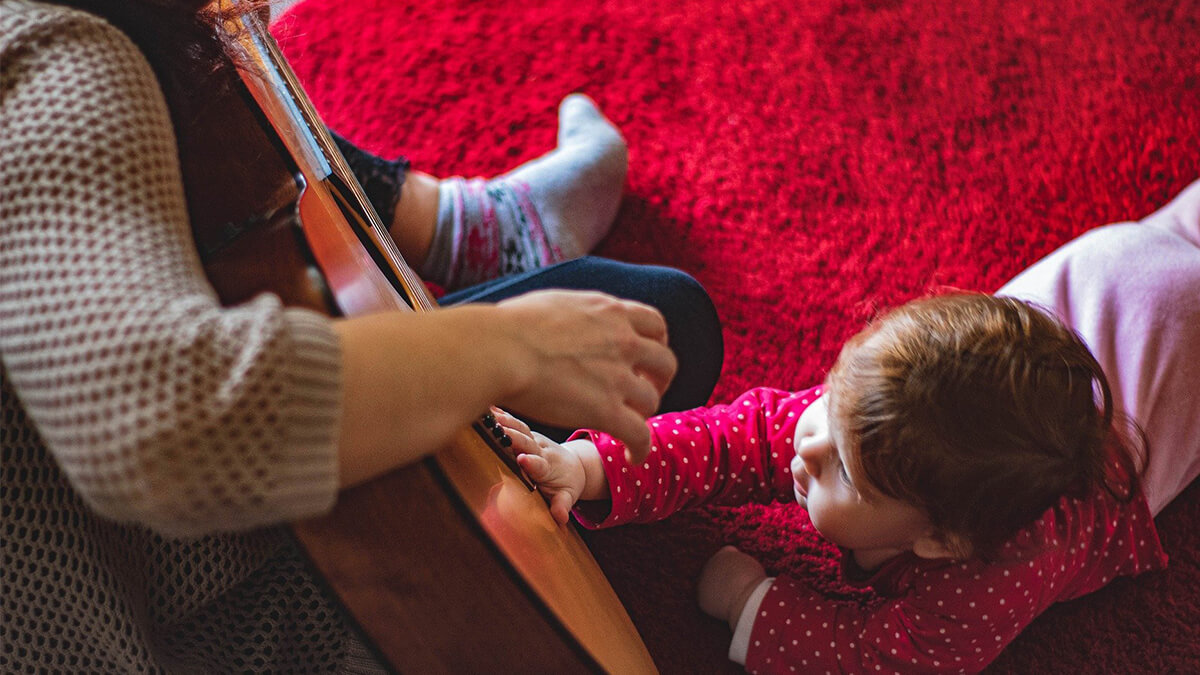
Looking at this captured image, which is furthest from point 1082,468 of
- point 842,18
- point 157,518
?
point 842,18

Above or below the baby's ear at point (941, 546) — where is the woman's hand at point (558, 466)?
above

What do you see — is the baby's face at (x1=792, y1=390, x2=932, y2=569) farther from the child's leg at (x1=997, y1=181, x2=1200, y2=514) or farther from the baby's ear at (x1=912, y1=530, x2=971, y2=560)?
the child's leg at (x1=997, y1=181, x2=1200, y2=514)

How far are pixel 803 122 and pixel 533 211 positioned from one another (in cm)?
45

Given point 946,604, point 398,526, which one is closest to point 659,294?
point 946,604

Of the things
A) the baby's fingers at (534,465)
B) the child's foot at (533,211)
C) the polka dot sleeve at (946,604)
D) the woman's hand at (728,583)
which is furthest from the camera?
the child's foot at (533,211)

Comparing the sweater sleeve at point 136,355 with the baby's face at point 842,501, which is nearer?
the sweater sleeve at point 136,355

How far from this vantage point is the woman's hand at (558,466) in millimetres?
709

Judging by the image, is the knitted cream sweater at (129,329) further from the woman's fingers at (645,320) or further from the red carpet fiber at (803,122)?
the red carpet fiber at (803,122)

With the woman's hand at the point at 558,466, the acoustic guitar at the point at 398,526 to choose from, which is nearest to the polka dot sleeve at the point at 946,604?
the woman's hand at the point at 558,466

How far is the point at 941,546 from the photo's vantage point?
78cm

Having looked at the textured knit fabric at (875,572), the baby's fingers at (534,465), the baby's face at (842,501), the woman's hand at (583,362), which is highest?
the woman's hand at (583,362)

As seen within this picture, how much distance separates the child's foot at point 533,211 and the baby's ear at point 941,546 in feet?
1.79

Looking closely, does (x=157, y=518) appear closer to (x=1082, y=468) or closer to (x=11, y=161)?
(x=11, y=161)

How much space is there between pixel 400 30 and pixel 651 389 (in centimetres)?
108
